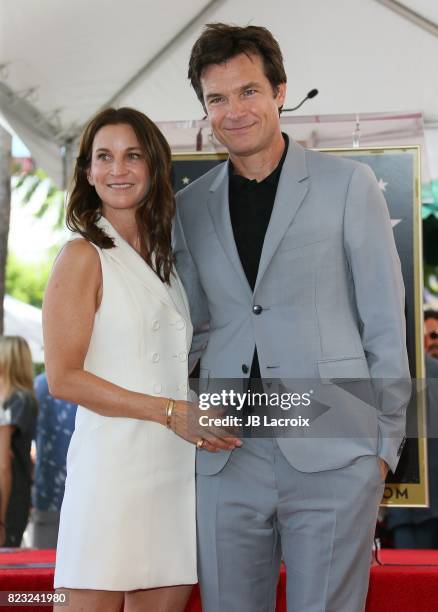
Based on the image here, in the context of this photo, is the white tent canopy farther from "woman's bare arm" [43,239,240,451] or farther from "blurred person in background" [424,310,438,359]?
"woman's bare arm" [43,239,240,451]

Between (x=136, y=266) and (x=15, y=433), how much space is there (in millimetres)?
2630

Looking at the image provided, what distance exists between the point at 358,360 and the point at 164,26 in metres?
2.54

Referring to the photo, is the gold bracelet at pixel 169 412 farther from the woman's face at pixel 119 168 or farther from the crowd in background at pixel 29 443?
the crowd in background at pixel 29 443

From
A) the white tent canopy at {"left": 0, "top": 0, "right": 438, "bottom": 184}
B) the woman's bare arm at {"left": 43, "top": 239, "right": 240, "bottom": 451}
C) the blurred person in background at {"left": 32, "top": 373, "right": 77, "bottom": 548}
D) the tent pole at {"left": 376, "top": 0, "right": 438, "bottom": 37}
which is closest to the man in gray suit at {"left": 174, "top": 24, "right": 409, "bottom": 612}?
the woman's bare arm at {"left": 43, "top": 239, "right": 240, "bottom": 451}

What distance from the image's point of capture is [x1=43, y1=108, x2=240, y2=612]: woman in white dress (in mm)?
1914

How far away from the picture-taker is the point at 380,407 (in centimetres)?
190

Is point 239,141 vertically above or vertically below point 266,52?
below

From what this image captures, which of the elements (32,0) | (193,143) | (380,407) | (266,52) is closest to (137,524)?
(380,407)

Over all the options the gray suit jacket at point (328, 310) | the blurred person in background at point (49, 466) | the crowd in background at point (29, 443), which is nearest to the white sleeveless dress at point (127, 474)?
the gray suit jacket at point (328, 310)

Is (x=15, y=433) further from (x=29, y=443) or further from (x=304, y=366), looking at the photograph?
(x=304, y=366)

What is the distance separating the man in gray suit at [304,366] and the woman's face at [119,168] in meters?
0.22

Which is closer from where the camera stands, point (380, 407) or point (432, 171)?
point (380, 407)

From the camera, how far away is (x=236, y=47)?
2.04m

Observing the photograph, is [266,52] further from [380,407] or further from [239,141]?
[380,407]
